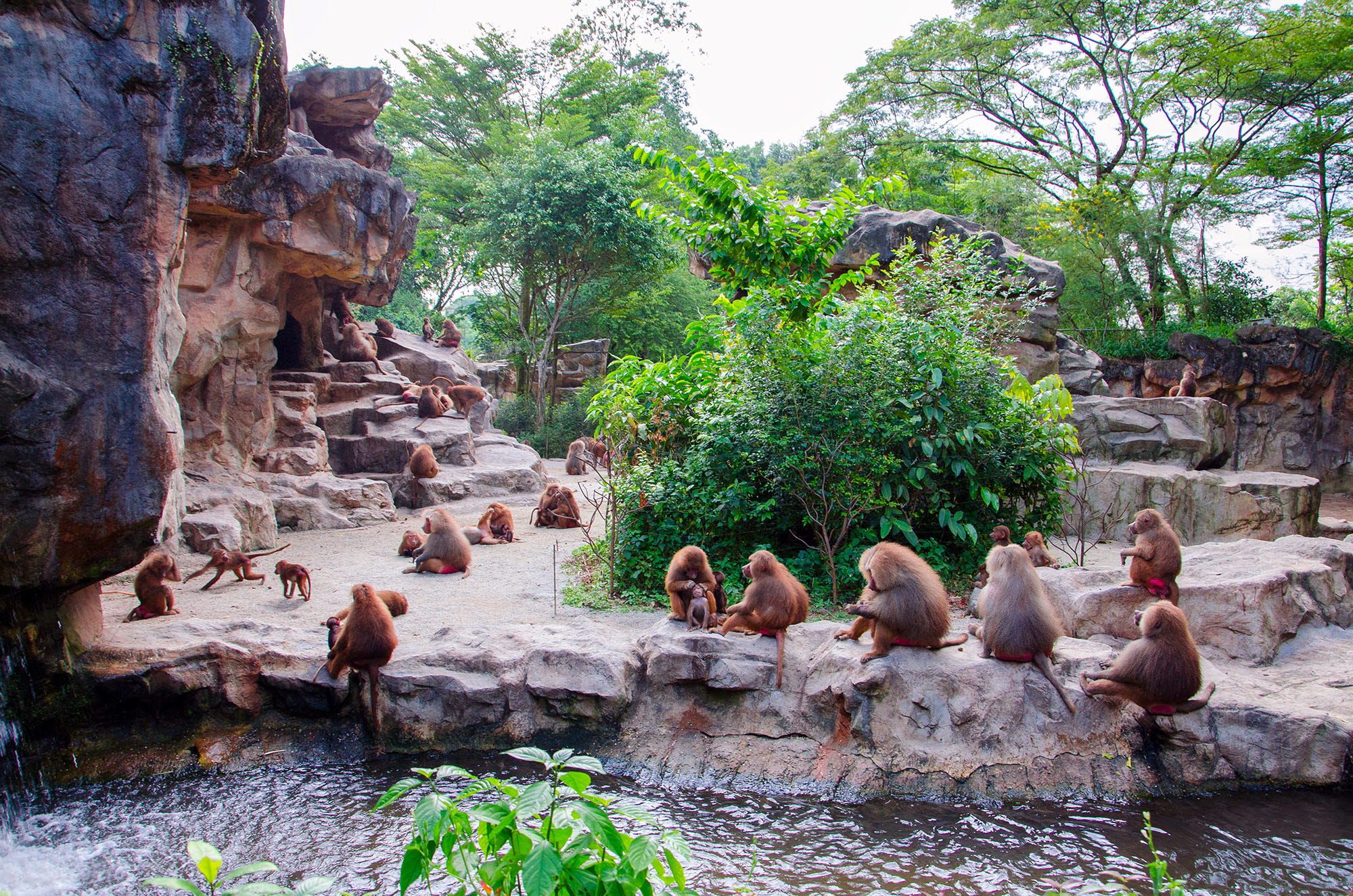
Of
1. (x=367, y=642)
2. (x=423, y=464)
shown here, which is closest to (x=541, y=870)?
(x=367, y=642)

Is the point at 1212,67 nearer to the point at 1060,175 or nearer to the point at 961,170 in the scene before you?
the point at 1060,175

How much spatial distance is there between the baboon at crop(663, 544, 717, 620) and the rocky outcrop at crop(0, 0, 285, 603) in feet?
13.2

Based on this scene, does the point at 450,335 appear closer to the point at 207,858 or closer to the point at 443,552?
the point at 443,552

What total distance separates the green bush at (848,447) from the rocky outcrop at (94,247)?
5.03 meters

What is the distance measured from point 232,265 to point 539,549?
21.1 ft

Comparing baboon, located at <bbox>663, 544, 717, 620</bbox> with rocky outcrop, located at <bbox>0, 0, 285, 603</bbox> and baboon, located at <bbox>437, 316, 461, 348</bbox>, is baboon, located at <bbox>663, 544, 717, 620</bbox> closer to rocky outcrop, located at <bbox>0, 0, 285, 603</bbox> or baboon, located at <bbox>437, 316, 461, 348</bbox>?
rocky outcrop, located at <bbox>0, 0, 285, 603</bbox>

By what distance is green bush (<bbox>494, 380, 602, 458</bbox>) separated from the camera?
2456 centimetres

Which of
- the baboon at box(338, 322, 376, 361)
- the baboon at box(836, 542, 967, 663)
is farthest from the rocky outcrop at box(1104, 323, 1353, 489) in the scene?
the baboon at box(338, 322, 376, 361)

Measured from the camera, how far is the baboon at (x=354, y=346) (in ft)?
58.5

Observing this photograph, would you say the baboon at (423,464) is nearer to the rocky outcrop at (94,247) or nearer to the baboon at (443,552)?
the baboon at (443,552)

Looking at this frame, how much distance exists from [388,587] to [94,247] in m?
5.04

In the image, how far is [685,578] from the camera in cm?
710

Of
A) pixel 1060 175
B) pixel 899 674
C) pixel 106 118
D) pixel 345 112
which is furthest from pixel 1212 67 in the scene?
pixel 106 118

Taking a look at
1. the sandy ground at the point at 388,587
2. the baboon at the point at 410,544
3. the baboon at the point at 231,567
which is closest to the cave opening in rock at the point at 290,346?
the sandy ground at the point at 388,587
